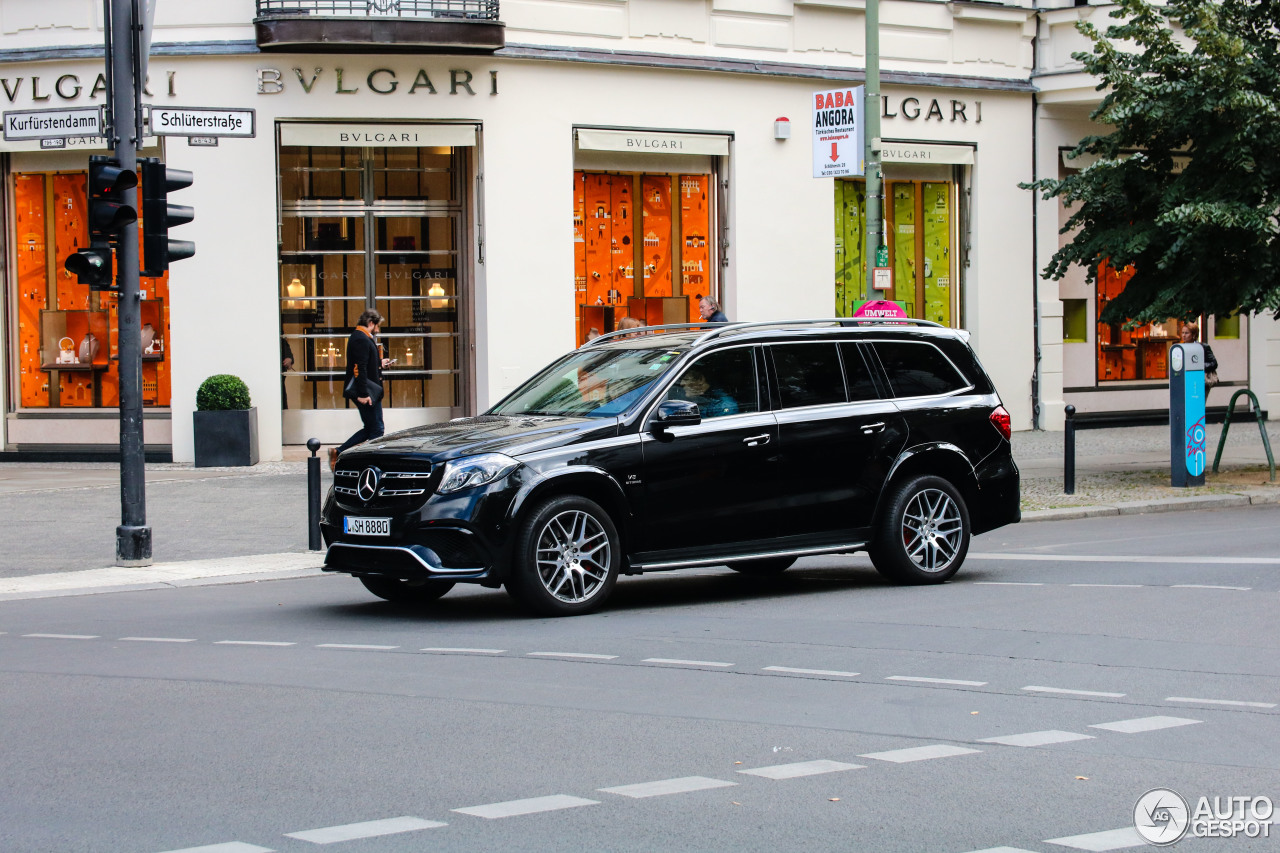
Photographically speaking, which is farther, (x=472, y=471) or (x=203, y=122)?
(x=203, y=122)

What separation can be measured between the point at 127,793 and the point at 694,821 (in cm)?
206

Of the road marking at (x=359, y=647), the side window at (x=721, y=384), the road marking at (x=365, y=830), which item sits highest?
the side window at (x=721, y=384)

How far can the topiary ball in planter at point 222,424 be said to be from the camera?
20828 mm

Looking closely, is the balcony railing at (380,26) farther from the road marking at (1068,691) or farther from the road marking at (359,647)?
the road marking at (1068,691)

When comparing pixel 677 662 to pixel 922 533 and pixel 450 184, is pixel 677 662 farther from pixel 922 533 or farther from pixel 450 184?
pixel 450 184

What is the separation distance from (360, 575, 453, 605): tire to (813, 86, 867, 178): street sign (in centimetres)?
864

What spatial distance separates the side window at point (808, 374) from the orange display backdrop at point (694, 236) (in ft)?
41.0

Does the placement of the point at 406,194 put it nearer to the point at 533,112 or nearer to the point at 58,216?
the point at 533,112

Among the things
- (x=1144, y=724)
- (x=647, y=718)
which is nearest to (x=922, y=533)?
(x=1144, y=724)

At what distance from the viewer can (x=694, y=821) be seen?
5.50m

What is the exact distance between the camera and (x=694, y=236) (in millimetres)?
23922

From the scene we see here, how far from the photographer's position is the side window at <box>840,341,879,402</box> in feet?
37.9

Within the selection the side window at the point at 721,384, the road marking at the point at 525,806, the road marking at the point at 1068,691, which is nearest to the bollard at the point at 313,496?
the side window at the point at 721,384

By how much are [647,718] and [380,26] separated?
1526 centimetres
